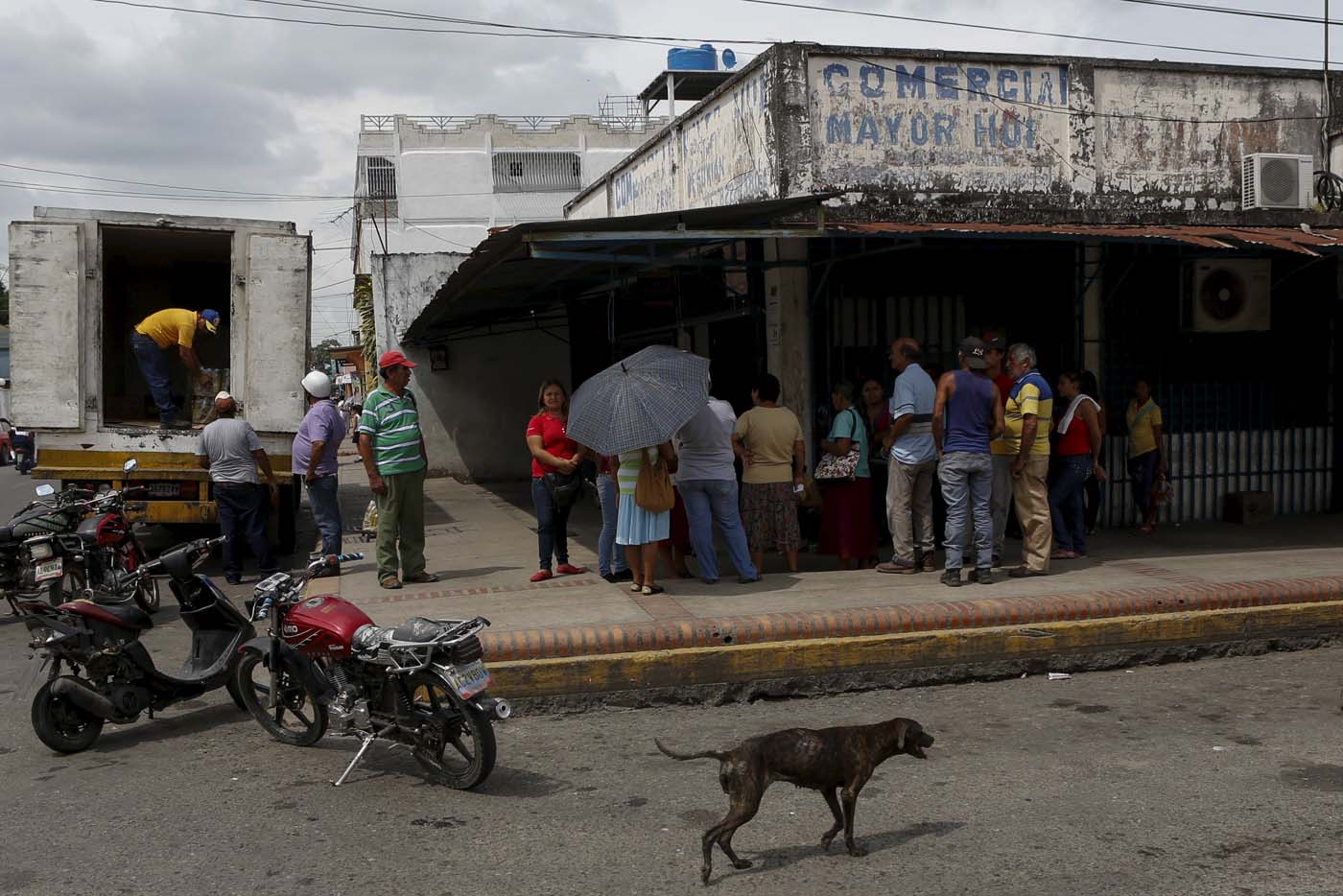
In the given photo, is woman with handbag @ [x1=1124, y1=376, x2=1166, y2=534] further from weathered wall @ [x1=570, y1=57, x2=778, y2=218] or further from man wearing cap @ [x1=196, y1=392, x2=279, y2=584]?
man wearing cap @ [x1=196, y1=392, x2=279, y2=584]

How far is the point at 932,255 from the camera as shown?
35.5 ft

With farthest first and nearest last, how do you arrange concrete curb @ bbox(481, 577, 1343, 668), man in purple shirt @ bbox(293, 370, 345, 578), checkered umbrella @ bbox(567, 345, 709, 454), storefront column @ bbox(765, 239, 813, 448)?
storefront column @ bbox(765, 239, 813, 448) → man in purple shirt @ bbox(293, 370, 345, 578) → checkered umbrella @ bbox(567, 345, 709, 454) → concrete curb @ bbox(481, 577, 1343, 668)

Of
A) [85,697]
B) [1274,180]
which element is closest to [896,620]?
[85,697]

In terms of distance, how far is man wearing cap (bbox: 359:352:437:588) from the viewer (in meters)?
8.70

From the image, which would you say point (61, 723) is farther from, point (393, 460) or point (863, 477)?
point (863, 477)

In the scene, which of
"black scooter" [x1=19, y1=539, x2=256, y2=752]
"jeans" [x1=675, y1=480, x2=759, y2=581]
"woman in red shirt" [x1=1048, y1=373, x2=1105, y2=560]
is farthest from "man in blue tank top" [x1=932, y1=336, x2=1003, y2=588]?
"black scooter" [x1=19, y1=539, x2=256, y2=752]

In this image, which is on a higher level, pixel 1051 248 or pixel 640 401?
pixel 1051 248

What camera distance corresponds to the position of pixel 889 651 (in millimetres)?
7059

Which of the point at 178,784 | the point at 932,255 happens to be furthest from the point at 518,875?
the point at 932,255

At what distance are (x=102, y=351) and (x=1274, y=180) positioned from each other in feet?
35.8

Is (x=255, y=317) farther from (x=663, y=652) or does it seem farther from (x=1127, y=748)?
(x=1127, y=748)

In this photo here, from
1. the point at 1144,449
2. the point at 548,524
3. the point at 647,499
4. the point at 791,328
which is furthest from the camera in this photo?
the point at 1144,449

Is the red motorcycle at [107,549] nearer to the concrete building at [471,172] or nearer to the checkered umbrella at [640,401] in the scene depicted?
the checkered umbrella at [640,401]

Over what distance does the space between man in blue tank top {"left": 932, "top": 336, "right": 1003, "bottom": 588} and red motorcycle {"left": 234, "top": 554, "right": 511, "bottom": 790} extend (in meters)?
3.93
